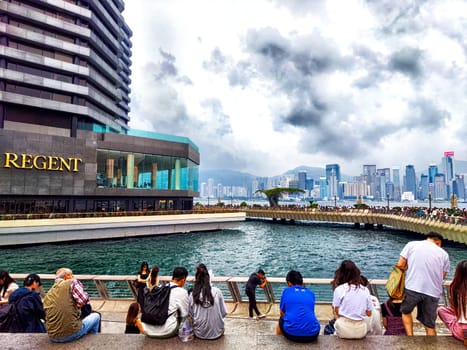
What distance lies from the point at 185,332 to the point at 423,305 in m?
4.01

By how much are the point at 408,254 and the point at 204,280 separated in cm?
349

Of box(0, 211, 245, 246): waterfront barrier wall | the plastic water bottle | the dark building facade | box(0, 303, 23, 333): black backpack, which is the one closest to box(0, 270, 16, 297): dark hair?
box(0, 303, 23, 333): black backpack

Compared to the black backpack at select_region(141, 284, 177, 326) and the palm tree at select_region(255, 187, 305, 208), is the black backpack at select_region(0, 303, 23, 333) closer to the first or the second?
the black backpack at select_region(141, 284, 177, 326)

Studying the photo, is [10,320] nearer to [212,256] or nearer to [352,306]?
[352,306]

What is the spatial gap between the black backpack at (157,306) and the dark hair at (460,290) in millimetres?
4218

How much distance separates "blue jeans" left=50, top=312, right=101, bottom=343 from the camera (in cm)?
454

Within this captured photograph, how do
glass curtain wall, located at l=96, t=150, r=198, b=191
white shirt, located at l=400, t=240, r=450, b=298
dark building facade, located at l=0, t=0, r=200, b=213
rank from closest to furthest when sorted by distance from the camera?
white shirt, located at l=400, t=240, r=450, b=298, dark building facade, located at l=0, t=0, r=200, b=213, glass curtain wall, located at l=96, t=150, r=198, b=191

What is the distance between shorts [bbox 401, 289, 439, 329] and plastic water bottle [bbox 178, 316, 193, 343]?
3.66 metres

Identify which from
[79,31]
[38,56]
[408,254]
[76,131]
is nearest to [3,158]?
[76,131]

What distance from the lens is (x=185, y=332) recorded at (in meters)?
4.61

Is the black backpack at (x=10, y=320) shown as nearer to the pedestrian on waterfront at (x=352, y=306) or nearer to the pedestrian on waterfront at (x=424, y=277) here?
the pedestrian on waterfront at (x=352, y=306)

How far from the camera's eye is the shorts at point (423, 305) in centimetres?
480

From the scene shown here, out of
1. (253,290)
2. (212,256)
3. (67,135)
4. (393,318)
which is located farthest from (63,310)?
(67,135)

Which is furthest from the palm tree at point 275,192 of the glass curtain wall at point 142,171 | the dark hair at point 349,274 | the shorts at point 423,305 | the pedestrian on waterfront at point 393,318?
the dark hair at point 349,274
